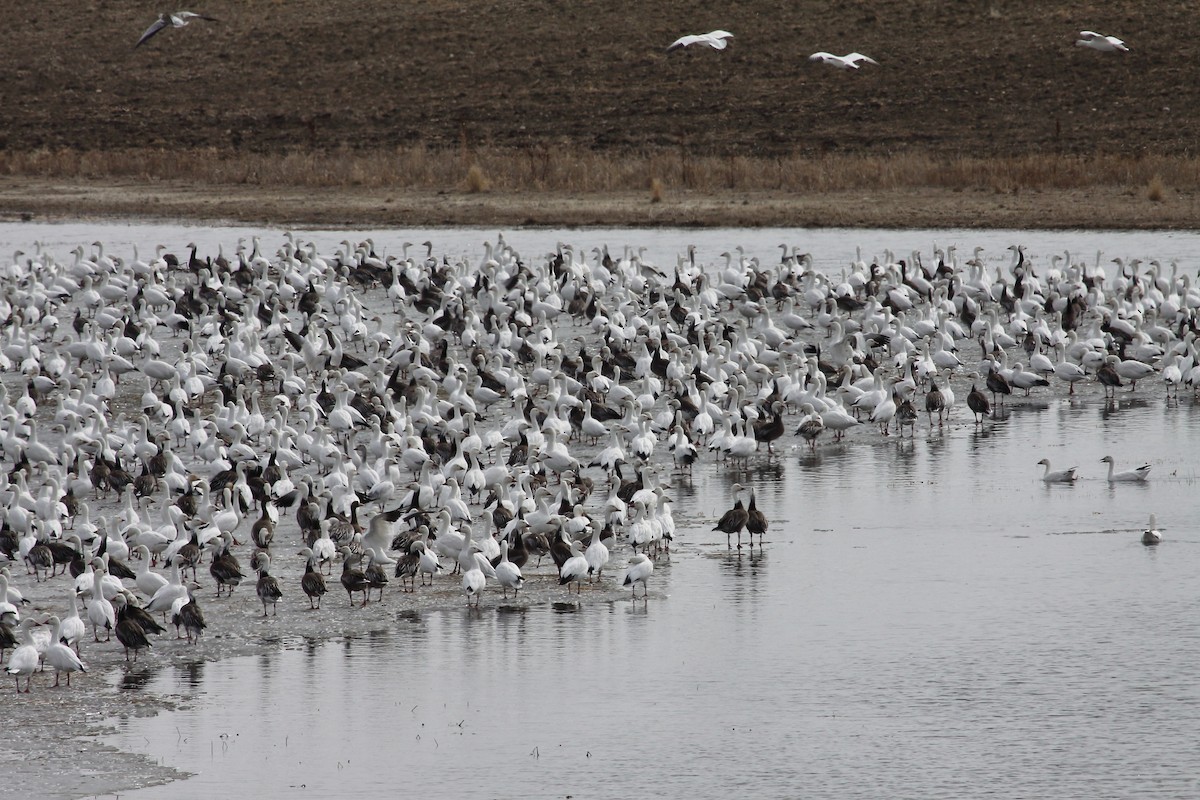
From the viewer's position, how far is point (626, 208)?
4316 cm

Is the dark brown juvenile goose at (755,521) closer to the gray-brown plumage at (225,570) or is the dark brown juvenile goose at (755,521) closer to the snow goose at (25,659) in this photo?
the gray-brown plumage at (225,570)

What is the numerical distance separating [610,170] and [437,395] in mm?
25754

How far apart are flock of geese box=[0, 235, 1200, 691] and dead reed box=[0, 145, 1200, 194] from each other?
33.5 feet

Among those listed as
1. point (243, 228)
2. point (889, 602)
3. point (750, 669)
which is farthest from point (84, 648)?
point (243, 228)

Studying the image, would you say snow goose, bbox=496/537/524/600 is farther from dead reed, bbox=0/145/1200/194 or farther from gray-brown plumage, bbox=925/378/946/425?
dead reed, bbox=0/145/1200/194

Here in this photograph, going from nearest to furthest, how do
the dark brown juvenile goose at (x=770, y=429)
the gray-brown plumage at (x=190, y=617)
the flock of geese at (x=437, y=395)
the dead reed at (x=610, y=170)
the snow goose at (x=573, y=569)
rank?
the gray-brown plumage at (x=190, y=617) → the snow goose at (x=573, y=569) → the flock of geese at (x=437, y=395) → the dark brown juvenile goose at (x=770, y=429) → the dead reed at (x=610, y=170)

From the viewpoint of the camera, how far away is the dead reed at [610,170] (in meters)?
44.2

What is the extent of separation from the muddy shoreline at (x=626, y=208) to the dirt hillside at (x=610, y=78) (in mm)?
11335

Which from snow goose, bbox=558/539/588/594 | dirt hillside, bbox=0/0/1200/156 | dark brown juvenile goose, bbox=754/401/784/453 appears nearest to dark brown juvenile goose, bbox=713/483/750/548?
snow goose, bbox=558/539/588/594

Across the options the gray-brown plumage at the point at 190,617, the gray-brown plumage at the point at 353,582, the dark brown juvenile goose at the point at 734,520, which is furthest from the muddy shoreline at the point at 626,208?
the gray-brown plumage at the point at 190,617

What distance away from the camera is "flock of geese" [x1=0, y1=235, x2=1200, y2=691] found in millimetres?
15531

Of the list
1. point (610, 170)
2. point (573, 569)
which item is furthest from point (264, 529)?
point (610, 170)

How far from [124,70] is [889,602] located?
217 feet

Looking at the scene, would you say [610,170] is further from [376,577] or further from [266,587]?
[266,587]
